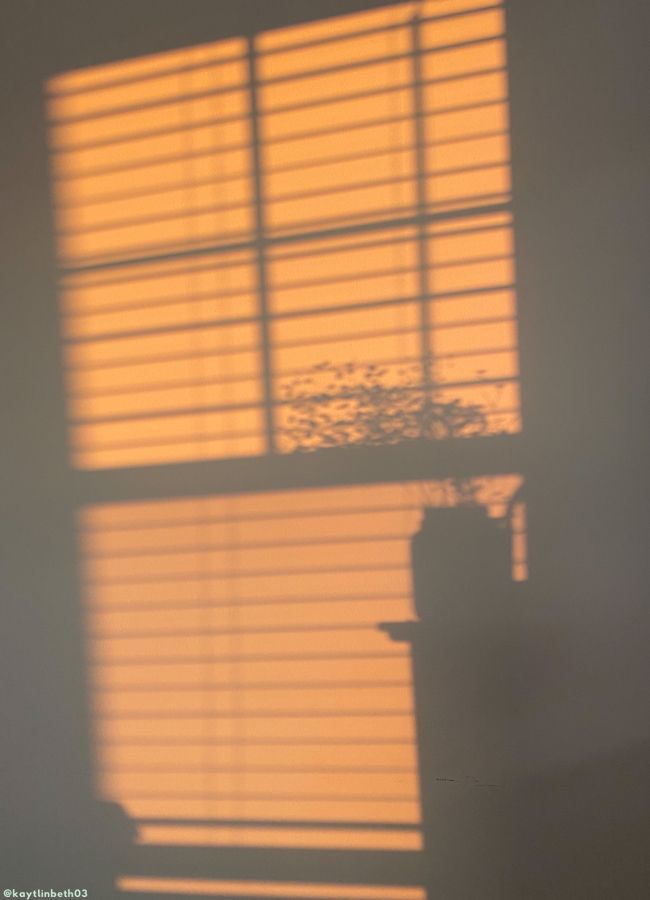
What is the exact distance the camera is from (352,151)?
5.33 ft

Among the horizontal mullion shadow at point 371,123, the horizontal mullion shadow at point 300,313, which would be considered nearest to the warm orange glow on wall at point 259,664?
the horizontal mullion shadow at point 300,313

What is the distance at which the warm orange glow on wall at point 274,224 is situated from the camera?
157cm

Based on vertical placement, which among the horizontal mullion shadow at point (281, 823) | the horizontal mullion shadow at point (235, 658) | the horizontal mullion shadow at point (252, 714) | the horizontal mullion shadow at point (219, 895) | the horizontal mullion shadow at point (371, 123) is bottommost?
the horizontal mullion shadow at point (219, 895)

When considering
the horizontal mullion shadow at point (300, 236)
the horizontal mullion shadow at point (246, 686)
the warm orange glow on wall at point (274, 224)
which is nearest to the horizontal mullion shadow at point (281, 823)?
the horizontal mullion shadow at point (246, 686)

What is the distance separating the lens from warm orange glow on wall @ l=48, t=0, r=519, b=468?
157 cm

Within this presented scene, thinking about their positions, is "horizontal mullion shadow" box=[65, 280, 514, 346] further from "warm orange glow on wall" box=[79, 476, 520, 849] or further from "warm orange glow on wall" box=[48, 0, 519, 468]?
"warm orange glow on wall" box=[79, 476, 520, 849]

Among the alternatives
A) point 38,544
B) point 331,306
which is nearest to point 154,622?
point 38,544

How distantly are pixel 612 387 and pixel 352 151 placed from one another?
91cm

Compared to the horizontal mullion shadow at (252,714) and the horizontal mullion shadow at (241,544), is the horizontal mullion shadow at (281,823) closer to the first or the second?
the horizontal mullion shadow at (252,714)

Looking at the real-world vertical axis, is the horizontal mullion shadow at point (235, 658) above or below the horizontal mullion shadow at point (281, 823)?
Answer: above

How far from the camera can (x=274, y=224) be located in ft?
5.48

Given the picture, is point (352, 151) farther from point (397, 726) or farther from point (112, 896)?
point (112, 896)

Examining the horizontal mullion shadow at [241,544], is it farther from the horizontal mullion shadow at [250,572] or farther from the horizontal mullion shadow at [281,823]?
the horizontal mullion shadow at [281,823]

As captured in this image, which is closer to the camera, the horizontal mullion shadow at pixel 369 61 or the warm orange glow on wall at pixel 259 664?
the horizontal mullion shadow at pixel 369 61
